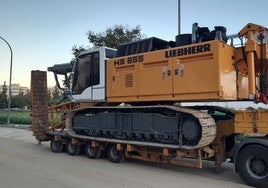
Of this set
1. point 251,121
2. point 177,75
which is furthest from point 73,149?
point 251,121

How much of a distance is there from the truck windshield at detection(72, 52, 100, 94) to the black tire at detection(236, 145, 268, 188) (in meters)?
5.37

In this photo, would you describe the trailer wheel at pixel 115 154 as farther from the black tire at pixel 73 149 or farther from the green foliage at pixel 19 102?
the green foliage at pixel 19 102

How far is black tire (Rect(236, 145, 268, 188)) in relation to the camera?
7.25 m

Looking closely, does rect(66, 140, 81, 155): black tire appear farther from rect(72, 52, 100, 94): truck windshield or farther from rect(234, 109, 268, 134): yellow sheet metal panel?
rect(234, 109, 268, 134): yellow sheet metal panel

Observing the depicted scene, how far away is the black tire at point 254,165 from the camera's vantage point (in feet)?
23.8

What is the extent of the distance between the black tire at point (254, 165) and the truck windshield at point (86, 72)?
17.6 feet

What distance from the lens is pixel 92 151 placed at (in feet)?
37.3

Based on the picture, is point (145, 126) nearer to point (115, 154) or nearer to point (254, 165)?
point (115, 154)

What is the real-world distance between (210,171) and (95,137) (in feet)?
12.4

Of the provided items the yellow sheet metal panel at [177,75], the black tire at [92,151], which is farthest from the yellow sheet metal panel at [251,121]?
the black tire at [92,151]

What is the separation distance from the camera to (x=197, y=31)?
348 inches

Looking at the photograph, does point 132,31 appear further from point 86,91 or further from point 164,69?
point 164,69

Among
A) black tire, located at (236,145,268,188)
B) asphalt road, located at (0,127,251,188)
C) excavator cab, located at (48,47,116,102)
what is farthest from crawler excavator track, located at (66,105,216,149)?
black tire, located at (236,145,268,188)

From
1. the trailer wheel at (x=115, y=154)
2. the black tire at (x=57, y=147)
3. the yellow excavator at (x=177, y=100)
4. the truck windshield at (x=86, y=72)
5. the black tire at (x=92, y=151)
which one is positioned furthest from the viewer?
the black tire at (x=57, y=147)
